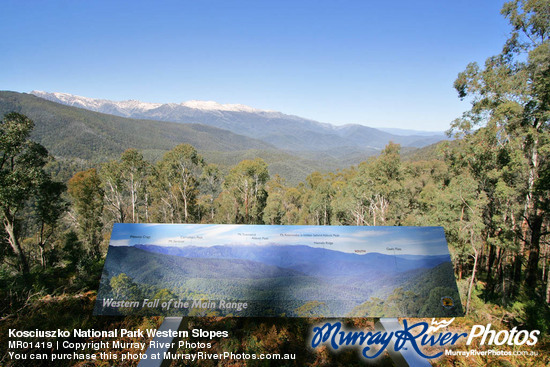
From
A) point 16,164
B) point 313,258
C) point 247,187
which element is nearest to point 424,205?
point 247,187

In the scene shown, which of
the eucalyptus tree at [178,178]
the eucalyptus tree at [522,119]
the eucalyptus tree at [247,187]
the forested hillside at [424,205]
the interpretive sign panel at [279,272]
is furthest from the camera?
the eucalyptus tree at [247,187]

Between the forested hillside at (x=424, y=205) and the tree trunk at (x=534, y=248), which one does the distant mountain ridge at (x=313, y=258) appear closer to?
the forested hillside at (x=424, y=205)

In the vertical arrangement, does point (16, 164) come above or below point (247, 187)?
above

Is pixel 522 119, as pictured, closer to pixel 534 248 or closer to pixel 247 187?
pixel 534 248

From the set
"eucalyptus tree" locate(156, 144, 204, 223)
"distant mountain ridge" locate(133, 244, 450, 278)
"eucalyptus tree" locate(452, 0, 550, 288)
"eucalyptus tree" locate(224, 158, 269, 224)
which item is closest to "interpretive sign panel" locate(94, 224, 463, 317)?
"distant mountain ridge" locate(133, 244, 450, 278)

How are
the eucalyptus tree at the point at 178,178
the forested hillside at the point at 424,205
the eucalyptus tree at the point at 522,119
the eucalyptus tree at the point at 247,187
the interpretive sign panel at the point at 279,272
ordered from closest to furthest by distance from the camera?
the interpretive sign panel at the point at 279,272
the forested hillside at the point at 424,205
the eucalyptus tree at the point at 522,119
the eucalyptus tree at the point at 178,178
the eucalyptus tree at the point at 247,187

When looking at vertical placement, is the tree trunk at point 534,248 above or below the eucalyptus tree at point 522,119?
below

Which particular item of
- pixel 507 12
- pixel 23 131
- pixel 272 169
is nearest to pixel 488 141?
pixel 507 12

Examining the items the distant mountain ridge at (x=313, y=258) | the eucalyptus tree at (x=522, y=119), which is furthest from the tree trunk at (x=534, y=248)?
the distant mountain ridge at (x=313, y=258)

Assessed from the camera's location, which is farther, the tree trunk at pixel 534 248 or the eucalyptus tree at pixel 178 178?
the eucalyptus tree at pixel 178 178

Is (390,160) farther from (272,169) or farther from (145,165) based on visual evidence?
(272,169)

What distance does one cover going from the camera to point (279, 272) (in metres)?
3.69

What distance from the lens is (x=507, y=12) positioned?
8.84 metres

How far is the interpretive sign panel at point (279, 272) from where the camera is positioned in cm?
348
